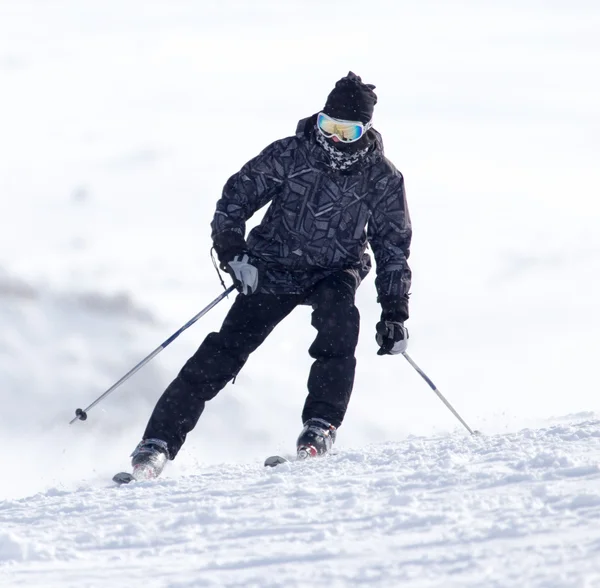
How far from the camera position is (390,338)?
5293 mm

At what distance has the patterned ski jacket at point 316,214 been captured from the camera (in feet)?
17.5

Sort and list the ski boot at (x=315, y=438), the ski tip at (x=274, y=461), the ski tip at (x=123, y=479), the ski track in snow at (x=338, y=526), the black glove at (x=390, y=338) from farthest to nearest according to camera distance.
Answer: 1. the black glove at (x=390, y=338)
2. the ski boot at (x=315, y=438)
3. the ski tip at (x=274, y=461)
4. the ski tip at (x=123, y=479)
5. the ski track in snow at (x=338, y=526)

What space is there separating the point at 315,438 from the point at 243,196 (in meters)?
1.34

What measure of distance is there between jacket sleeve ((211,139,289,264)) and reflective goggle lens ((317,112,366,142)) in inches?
12.1

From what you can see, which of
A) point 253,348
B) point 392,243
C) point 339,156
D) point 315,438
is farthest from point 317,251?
point 315,438

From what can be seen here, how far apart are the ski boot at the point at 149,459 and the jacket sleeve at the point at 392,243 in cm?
136

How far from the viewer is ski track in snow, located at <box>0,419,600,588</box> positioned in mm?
2961

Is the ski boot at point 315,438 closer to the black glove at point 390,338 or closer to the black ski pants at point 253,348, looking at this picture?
the black ski pants at point 253,348

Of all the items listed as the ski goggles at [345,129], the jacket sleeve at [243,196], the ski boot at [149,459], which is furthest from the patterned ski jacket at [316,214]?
the ski boot at [149,459]

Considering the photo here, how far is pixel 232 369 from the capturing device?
534 centimetres

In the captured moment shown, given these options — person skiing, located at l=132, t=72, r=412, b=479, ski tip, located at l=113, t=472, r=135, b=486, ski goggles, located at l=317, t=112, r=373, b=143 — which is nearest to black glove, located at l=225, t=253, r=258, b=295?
person skiing, located at l=132, t=72, r=412, b=479

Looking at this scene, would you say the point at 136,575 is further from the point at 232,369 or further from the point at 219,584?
the point at 232,369

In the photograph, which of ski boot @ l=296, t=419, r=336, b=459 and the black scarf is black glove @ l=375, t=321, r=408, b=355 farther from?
the black scarf

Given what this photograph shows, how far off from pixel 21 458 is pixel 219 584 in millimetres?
34648
